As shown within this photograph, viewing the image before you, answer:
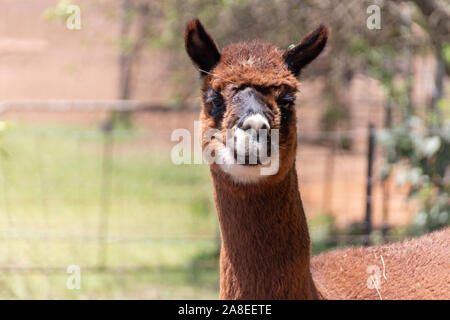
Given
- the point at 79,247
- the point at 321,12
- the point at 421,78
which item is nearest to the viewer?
the point at 321,12

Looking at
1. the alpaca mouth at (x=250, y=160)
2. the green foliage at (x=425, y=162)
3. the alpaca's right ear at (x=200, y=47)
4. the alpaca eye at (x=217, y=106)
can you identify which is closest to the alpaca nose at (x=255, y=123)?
the alpaca mouth at (x=250, y=160)

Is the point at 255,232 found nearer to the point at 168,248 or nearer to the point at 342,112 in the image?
the point at 168,248

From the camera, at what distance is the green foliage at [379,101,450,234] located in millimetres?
6871

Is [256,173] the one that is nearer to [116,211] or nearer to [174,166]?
[116,211]

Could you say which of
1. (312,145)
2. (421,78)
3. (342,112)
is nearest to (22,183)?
(312,145)

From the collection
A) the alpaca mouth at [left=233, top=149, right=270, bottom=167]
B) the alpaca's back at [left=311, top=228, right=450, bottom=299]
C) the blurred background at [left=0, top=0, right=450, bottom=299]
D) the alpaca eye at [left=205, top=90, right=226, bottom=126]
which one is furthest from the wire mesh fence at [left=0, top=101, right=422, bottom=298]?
the alpaca mouth at [left=233, top=149, right=270, bottom=167]

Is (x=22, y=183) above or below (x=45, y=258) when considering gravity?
above

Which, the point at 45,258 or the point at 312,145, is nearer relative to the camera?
the point at 45,258

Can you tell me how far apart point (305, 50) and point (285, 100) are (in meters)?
0.33

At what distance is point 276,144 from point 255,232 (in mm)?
384

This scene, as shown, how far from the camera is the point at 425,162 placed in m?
7.07

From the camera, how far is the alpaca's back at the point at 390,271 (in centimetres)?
293
